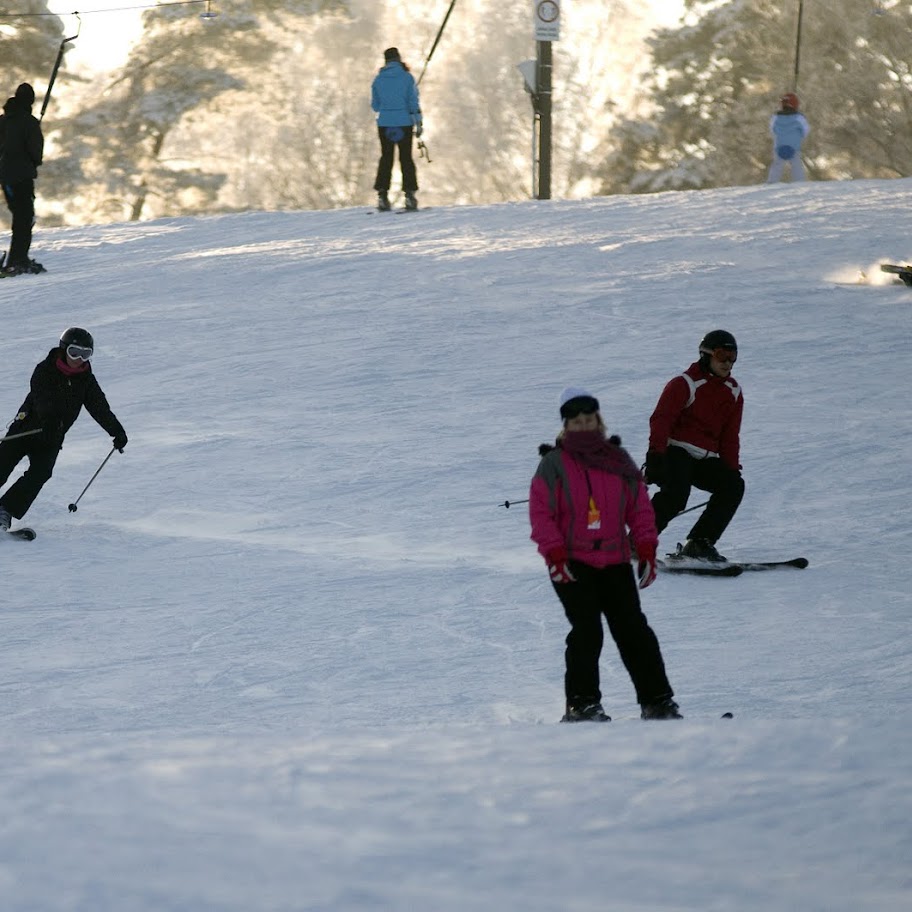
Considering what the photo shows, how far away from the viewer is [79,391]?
9.50 meters

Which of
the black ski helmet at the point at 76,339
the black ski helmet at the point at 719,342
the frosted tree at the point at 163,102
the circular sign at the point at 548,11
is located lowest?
the frosted tree at the point at 163,102

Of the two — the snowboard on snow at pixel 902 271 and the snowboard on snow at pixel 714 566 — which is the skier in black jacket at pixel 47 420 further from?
the snowboard on snow at pixel 902 271

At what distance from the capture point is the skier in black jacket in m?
9.42

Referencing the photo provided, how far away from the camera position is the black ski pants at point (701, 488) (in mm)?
8148

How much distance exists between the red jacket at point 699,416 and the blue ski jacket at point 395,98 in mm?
10912

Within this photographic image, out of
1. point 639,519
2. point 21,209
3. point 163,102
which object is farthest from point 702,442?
point 163,102

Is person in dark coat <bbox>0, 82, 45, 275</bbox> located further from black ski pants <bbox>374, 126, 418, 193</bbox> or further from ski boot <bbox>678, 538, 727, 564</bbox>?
ski boot <bbox>678, 538, 727, 564</bbox>

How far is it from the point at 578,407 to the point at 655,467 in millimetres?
2568

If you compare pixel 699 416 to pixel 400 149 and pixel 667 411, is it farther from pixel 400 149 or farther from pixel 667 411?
pixel 400 149

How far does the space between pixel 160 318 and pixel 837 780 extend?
39.9ft

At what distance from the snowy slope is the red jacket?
2.27 ft

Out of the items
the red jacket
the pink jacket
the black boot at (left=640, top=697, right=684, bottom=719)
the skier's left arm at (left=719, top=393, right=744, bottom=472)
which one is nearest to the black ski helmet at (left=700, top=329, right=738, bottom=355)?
the red jacket

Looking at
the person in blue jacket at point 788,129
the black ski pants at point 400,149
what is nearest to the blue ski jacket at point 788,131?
the person in blue jacket at point 788,129

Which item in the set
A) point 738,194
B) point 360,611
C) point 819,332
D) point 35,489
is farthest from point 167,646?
point 738,194
